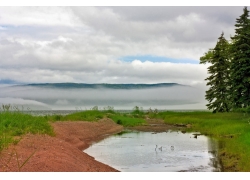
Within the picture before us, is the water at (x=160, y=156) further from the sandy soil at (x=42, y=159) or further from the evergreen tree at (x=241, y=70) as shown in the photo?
the evergreen tree at (x=241, y=70)

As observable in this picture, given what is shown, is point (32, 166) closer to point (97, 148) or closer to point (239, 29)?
point (97, 148)

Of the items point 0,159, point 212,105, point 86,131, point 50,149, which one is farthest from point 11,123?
point 212,105

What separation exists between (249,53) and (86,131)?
17.4 m

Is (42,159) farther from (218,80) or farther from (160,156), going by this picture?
(218,80)

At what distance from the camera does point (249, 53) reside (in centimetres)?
3441

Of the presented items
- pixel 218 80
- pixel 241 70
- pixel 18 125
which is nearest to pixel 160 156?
pixel 18 125

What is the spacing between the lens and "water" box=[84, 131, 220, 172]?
49.2 feet

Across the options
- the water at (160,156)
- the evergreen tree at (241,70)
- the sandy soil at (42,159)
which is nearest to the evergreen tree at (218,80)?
the evergreen tree at (241,70)

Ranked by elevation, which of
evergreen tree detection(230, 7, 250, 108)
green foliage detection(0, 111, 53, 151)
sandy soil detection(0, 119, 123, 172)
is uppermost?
evergreen tree detection(230, 7, 250, 108)

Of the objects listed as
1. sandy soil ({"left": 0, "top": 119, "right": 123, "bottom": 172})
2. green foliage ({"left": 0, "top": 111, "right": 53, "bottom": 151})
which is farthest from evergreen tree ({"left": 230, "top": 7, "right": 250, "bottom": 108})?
sandy soil ({"left": 0, "top": 119, "right": 123, "bottom": 172})

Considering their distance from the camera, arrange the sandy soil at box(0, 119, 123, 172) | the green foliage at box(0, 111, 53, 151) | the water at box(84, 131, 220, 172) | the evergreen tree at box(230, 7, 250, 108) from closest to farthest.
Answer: the sandy soil at box(0, 119, 123, 172) → the water at box(84, 131, 220, 172) → the green foliage at box(0, 111, 53, 151) → the evergreen tree at box(230, 7, 250, 108)

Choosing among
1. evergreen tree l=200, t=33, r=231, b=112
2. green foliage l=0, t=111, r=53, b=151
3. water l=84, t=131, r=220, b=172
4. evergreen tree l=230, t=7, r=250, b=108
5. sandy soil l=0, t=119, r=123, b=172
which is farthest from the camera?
evergreen tree l=200, t=33, r=231, b=112

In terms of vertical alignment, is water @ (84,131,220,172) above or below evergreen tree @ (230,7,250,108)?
below

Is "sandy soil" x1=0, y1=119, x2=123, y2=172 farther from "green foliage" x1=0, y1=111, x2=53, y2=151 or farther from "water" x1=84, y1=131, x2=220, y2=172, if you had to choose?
"water" x1=84, y1=131, x2=220, y2=172
